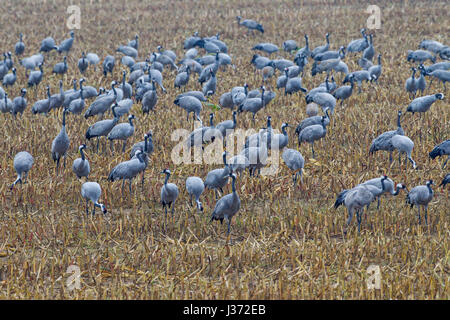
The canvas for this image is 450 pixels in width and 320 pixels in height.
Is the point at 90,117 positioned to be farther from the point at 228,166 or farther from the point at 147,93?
the point at 228,166

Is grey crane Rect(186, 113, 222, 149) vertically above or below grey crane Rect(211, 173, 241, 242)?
above

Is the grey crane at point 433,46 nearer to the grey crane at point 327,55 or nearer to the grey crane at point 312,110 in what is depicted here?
the grey crane at point 327,55

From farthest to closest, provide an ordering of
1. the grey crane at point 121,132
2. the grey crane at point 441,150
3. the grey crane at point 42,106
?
the grey crane at point 42,106, the grey crane at point 121,132, the grey crane at point 441,150

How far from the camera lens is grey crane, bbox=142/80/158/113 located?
13.1 metres

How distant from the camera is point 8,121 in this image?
13.0 m

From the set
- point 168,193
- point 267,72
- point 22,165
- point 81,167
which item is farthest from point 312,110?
point 22,165

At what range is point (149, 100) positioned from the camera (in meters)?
13.2

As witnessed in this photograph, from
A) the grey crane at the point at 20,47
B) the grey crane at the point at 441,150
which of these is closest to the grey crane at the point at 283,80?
the grey crane at the point at 441,150

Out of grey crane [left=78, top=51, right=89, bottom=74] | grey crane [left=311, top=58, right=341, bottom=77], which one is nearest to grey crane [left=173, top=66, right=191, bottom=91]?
grey crane [left=311, top=58, right=341, bottom=77]

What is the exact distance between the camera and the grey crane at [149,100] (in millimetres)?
13141

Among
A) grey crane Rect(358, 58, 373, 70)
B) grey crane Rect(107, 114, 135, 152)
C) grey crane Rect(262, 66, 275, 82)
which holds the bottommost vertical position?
grey crane Rect(107, 114, 135, 152)

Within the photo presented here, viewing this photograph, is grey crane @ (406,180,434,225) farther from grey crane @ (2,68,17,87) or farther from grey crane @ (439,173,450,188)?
grey crane @ (2,68,17,87)

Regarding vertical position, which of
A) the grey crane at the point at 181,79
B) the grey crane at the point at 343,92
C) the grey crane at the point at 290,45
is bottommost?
the grey crane at the point at 343,92
